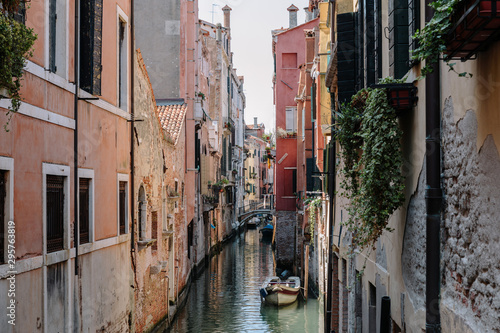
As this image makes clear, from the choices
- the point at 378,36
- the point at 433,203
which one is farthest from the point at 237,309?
the point at 433,203

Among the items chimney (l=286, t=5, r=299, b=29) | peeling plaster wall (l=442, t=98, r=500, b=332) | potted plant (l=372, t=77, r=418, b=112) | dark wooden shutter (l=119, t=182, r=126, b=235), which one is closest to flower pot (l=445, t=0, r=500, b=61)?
peeling plaster wall (l=442, t=98, r=500, b=332)

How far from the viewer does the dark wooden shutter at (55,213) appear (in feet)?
23.2

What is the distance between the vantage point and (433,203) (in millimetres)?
4664

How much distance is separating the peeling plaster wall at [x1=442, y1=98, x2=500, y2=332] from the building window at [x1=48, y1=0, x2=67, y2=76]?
4829 mm

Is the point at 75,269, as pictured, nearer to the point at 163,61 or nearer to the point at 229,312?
the point at 229,312

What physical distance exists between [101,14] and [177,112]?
11635mm

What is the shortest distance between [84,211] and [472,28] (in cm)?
652

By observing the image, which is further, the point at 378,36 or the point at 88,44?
the point at 88,44

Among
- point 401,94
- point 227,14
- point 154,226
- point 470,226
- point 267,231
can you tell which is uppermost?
point 227,14

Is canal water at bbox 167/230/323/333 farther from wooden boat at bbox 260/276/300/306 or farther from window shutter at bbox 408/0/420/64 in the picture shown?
window shutter at bbox 408/0/420/64

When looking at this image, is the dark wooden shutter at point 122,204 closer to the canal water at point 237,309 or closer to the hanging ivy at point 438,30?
the canal water at point 237,309

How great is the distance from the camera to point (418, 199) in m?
5.20

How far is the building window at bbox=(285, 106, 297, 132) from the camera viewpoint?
3123 cm

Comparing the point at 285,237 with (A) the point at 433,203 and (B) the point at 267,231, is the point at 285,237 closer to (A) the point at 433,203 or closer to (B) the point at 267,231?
(B) the point at 267,231
